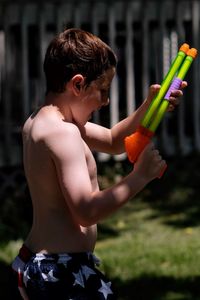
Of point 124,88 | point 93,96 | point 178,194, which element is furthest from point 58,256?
point 124,88

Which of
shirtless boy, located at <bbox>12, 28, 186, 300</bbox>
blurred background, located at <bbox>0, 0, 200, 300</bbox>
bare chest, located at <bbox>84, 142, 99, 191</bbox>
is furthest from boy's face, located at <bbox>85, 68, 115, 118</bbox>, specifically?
blurred background, located at <bbox>0, 0, 200, 300</bbox>

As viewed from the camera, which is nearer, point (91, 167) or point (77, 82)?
point (77, 82)

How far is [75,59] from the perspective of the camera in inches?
107

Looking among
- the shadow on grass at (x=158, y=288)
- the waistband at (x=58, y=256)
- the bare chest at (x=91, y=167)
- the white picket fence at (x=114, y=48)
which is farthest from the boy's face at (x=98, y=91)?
the white picket fence at (x=114, y=48)

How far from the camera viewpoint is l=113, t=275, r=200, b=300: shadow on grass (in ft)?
15.4

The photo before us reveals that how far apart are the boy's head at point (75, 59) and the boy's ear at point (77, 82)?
15 mm

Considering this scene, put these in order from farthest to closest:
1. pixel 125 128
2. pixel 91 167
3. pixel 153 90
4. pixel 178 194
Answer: pixel 178 194 → pixel 125 128 → pixel 153 90 → pixel 91 167

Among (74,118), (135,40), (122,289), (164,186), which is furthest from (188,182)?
(74,118)

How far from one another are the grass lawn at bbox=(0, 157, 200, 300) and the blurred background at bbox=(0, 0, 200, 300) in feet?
0.05

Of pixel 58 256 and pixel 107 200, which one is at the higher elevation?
pixel 107 200

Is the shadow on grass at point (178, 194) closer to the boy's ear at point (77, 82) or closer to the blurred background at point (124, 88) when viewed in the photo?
the blurred background at point (124, 88)

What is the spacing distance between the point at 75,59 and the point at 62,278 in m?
0.74

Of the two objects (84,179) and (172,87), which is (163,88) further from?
(84,179)

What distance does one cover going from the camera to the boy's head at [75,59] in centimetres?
273
